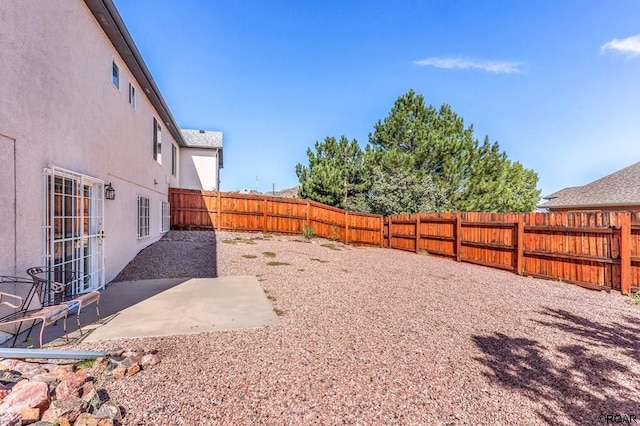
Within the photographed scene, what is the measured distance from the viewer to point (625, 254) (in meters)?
6.65

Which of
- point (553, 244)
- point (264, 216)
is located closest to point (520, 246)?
point (553, 244)

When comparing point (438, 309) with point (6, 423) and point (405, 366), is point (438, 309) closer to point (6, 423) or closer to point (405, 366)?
point (405, 366)

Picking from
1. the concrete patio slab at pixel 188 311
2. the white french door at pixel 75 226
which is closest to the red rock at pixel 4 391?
the concrete patio slab at pixel 188 311

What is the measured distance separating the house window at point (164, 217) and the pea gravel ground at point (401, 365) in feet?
26.8

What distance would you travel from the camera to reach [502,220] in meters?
9.40

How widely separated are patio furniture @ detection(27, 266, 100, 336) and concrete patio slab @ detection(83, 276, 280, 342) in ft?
1.19

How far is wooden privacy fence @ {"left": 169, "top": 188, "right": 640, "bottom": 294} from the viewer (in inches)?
273

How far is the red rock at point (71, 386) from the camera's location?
2434mm

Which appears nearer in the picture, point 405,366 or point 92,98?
point 405,366

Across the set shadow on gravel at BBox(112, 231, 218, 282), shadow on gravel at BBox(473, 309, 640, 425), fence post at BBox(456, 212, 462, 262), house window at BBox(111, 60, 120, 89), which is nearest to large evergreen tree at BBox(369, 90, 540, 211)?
fence post at BBox(456, 212, 462, 262)

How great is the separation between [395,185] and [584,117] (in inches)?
342

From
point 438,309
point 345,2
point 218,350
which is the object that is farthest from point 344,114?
point 218,350

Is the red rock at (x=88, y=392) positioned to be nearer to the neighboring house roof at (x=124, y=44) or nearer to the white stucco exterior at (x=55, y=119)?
the white stucco exterior at (x=55, y=119)

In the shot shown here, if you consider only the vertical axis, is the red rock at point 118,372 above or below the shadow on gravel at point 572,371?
above
